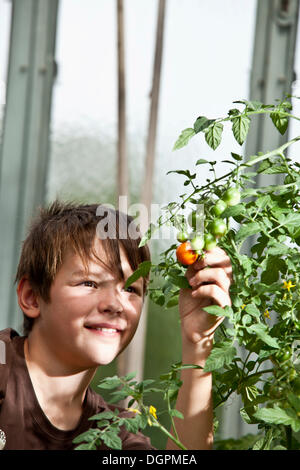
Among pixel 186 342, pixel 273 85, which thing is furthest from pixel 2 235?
pixel 186 342

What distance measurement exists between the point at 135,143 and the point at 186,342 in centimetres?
152

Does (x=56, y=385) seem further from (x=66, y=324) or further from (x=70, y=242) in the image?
(x=70, y=242)

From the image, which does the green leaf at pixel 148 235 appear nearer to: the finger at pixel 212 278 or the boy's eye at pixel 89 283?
the finger at pixel 212 278

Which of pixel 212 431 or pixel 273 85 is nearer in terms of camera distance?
pixel 212 431

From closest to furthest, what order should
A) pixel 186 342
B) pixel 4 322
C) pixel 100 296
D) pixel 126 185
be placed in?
pixel 186 342 < pixel 100 296 < pixel 126 185 < pixel 4 322

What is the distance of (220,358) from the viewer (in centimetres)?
62

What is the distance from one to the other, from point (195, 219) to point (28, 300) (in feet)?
1.77

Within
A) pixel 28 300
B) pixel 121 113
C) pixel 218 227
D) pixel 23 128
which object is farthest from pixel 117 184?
pixel 218 227

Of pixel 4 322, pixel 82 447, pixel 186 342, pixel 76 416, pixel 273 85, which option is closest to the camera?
pixel 82 447

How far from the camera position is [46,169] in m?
2.32

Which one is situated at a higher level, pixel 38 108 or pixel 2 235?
pixel 38 108

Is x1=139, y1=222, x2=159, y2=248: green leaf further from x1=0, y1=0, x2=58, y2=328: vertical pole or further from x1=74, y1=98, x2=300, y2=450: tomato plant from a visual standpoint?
x1=0, y1=0, x2=58, y2=328: vertical pole

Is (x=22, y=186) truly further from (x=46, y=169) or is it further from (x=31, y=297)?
(x=31, y=297)

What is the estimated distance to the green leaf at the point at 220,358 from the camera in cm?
61
